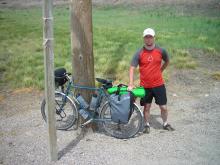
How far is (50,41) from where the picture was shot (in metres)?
5.79

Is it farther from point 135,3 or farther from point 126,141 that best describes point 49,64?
point 135,3

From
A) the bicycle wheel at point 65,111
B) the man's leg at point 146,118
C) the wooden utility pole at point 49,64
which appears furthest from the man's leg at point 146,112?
the wooden utility pole at point 49,64

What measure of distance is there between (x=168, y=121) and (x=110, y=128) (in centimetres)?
132

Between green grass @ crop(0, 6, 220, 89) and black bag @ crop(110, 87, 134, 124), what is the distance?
150 inches

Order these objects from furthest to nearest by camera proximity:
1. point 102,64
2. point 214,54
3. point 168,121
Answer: point 214,54 → point 102,64 → point 168,121

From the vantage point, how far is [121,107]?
6.80 metres

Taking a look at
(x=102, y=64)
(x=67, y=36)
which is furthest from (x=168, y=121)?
(x=67, y=36)

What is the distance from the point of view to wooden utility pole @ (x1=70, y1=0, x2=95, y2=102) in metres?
6.89

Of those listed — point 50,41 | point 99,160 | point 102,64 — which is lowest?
point 99,160

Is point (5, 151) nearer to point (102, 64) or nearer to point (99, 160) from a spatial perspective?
point (99, 160)

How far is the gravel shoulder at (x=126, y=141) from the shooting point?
639 cm

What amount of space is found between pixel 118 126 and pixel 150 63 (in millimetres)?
1180

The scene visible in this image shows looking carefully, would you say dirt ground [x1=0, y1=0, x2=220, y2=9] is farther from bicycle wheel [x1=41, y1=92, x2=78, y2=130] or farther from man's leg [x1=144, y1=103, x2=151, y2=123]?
bicycle wheel [x1=41, y1=92, x2=78, y2=130]

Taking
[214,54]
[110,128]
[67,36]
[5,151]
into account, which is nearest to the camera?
[5,151]
